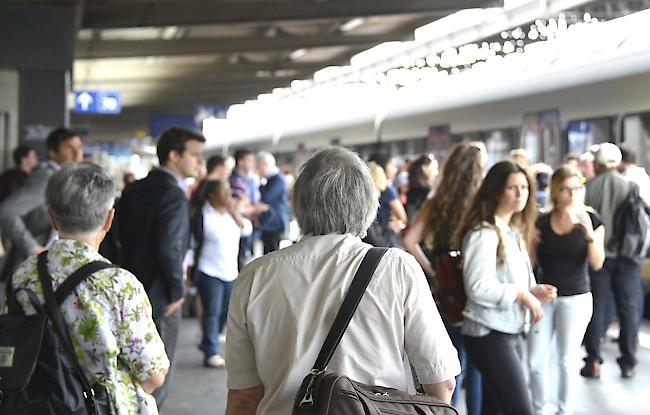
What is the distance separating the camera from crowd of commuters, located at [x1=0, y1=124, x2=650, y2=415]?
2.65 m

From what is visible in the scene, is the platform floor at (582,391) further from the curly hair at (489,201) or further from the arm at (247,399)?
the arm at (247,399)

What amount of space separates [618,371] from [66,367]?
21.1 ft

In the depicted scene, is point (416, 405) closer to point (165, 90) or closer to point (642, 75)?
point (642, 75)

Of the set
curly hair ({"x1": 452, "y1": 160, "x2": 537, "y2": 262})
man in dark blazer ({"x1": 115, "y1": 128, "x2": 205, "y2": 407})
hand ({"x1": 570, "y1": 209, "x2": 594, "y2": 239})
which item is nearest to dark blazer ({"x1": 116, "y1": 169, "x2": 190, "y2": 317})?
man in dark blazer ({"x1": 115, "y1": 128, "x2": 205, "y2": 407})

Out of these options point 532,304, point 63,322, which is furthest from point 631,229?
point 63,322

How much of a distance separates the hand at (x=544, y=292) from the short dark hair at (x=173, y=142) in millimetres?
2071

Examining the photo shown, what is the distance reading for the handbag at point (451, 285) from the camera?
5.27 m

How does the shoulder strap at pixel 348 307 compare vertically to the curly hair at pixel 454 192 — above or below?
below

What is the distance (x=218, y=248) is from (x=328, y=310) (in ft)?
19.7

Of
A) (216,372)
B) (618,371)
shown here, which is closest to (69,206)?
(216,372)

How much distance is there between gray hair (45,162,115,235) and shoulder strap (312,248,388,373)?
1.12 metres

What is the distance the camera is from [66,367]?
3.06 m

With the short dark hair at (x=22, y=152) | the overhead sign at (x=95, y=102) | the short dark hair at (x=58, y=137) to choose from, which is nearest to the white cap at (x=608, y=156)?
the short dark hair at (x=58, y=137)

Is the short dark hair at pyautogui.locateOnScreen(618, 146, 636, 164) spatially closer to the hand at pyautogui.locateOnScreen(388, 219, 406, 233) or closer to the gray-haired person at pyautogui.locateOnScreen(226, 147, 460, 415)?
the hand at pyautogui.locateOnScreen(388, 219, 406, 233)
